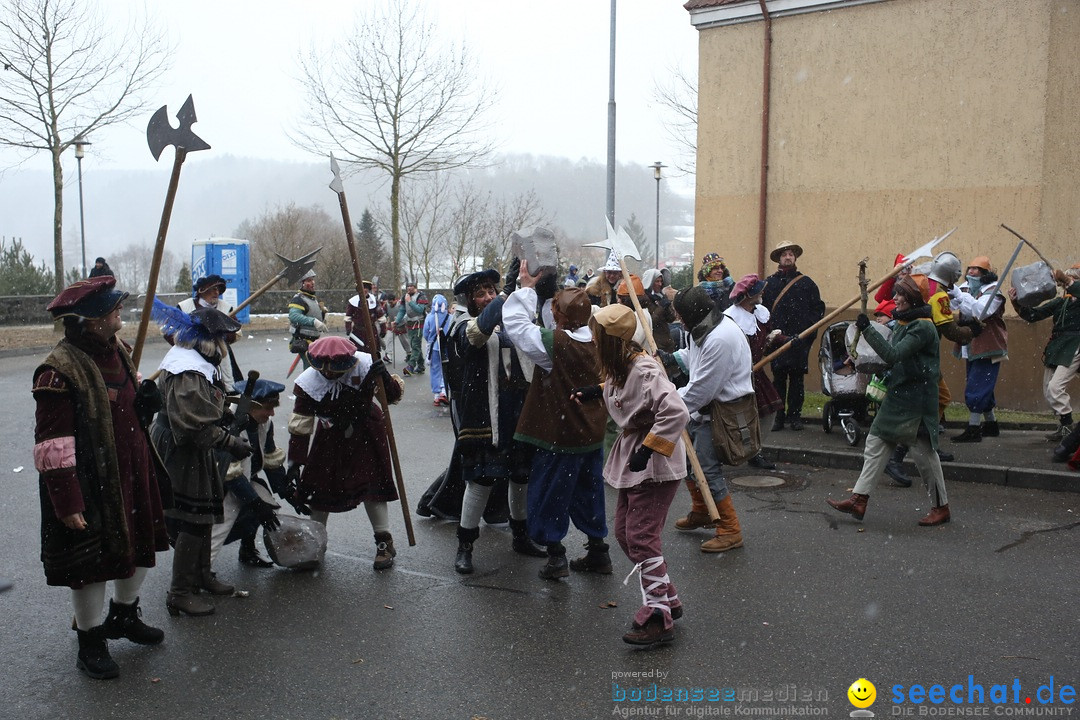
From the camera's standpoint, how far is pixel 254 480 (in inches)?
228

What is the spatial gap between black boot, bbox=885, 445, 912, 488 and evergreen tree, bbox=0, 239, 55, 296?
27.1m

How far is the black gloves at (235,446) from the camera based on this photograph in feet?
16.8

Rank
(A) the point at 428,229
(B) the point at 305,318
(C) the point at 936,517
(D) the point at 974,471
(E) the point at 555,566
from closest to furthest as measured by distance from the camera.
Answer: (E) the point at 555,566, (C) the point at 936,517, (D) the point at 974,471, (B) the point at 305,318, (A) the point at 428,229

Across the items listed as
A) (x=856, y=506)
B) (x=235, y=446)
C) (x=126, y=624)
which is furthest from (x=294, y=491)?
(x=856, y=506)

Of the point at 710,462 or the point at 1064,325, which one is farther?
the point at 1064,325

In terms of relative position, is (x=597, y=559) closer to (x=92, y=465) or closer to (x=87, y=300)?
(x=92, y=465)

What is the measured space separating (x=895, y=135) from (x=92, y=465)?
11728 mm

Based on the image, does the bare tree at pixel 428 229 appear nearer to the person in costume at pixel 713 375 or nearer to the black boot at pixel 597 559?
the person in costume at pixel 713 375

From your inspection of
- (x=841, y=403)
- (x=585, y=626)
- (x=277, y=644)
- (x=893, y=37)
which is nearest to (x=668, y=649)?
(x=585, y=626)

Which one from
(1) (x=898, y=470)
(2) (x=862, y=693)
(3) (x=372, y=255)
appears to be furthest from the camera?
(3) (x=372, y=255)

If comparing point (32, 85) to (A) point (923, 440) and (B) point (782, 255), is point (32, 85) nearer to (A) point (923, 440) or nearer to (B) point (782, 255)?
A: (B) point (782, 255)

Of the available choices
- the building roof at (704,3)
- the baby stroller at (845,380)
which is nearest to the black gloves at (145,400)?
the baby stroller at (845,380)

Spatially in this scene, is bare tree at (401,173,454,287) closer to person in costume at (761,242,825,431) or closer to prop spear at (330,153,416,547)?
person in costume at (761,242,825,431)

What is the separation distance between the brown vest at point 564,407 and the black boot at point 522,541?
3.10ft
